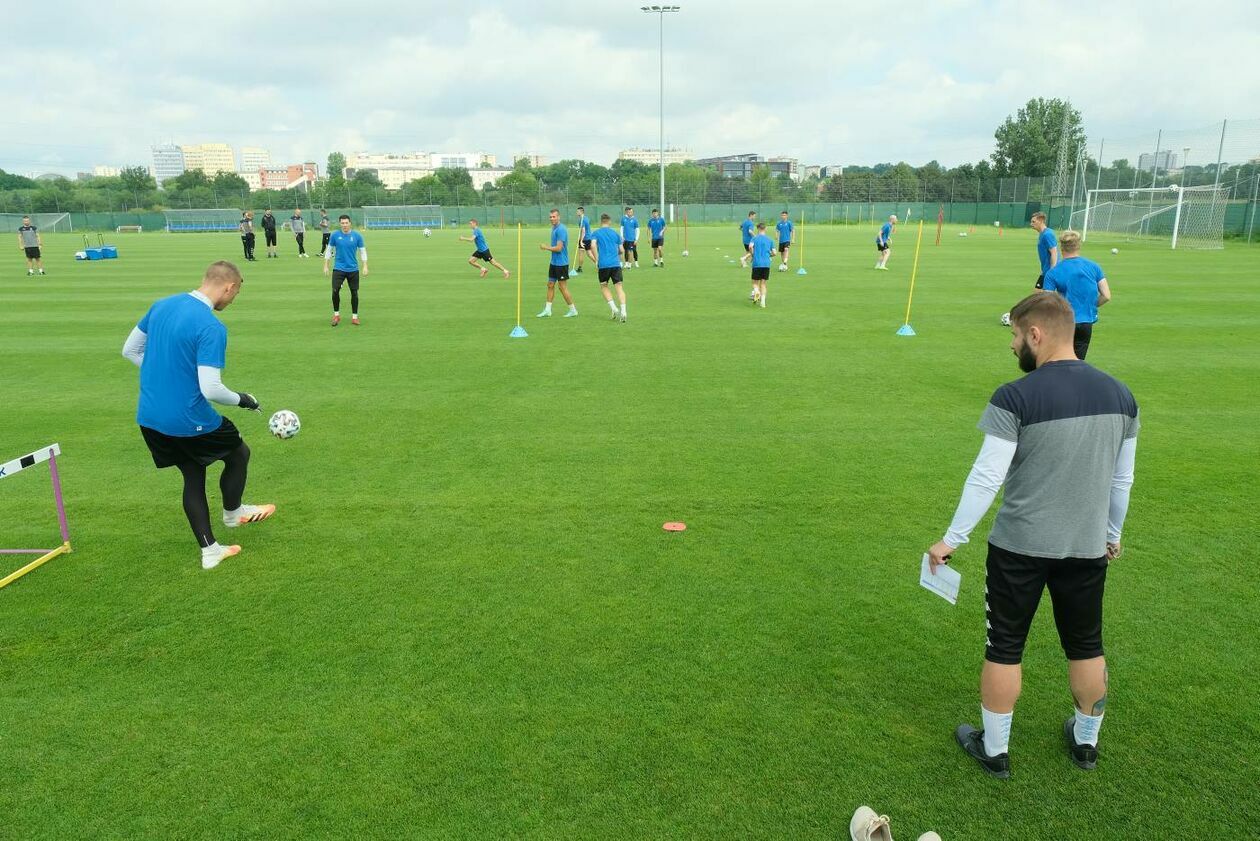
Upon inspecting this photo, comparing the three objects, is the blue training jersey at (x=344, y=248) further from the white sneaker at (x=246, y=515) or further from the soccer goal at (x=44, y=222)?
the soccer goal at (x=44, y=222)

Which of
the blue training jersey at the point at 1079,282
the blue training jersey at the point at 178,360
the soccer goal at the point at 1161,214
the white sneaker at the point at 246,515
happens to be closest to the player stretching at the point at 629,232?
the blue training jersey at the point at 1079,282

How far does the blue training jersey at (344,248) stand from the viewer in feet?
48.6

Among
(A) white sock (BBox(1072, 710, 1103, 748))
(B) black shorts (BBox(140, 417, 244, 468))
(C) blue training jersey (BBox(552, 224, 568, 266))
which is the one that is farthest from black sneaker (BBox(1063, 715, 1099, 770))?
(C) blue training jersey (BBox(552, 224, 568, 266))

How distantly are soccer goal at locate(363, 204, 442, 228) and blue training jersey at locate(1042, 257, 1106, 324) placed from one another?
70478 mm

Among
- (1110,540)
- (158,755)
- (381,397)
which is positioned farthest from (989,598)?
(381,397)

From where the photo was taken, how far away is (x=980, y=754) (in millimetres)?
3684

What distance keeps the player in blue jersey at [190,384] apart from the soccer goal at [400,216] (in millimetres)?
72214

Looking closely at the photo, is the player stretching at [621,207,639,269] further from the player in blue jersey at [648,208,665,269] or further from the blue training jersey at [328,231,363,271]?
the blue training jersey at [328,231,363,271]

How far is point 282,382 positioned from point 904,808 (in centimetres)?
1051

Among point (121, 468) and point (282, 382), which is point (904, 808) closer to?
Answer: point (121, 468)

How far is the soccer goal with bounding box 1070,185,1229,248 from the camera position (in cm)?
3781

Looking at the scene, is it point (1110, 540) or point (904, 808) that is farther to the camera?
point (1110, 540)

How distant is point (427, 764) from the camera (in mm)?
3656

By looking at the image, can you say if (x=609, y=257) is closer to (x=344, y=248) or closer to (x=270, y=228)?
(x=344, y=248)
